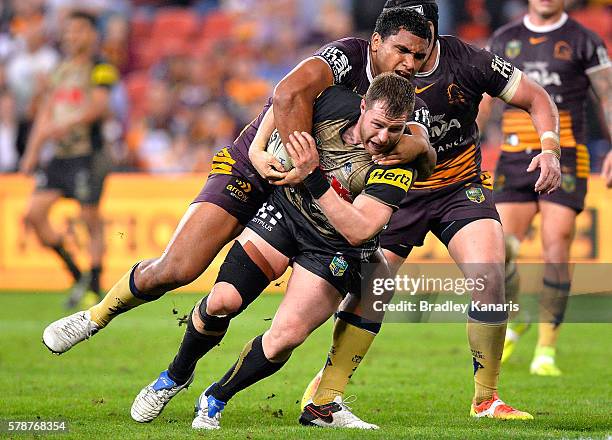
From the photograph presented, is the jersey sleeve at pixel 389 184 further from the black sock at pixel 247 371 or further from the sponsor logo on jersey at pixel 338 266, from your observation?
the black sock at pixel 247 371

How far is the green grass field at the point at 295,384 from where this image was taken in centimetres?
626

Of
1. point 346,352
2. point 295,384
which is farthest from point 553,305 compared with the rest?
point 346,352

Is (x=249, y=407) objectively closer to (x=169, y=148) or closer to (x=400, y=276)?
(x=400, y=276)

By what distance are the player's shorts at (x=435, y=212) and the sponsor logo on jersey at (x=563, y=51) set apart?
2.35m

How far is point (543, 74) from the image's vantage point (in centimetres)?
919

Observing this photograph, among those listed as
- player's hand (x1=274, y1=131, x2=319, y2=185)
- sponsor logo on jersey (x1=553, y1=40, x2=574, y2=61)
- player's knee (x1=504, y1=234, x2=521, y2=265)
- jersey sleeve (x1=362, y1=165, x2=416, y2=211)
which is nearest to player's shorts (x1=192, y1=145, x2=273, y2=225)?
player's hand (x1=274, y1=131, x2=319, y2=185)

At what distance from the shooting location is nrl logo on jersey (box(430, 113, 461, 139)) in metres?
7.02

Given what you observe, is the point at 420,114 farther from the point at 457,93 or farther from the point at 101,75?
the point at 101,75

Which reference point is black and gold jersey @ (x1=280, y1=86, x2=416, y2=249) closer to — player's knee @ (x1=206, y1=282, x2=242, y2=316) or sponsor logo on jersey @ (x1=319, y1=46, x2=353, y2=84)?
sponsor logo on jersey @ (x1=319, y1=46, x2=353, y2=84)

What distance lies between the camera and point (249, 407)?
7.29 m

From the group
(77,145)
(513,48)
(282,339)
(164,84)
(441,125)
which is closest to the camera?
(282,339)

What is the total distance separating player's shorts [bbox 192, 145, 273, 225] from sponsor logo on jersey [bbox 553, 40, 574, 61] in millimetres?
3490

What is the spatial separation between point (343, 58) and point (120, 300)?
6.42 feet

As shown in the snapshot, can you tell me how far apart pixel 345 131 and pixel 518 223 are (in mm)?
3451
